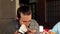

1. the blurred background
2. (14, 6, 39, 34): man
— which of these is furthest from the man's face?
the blurred background

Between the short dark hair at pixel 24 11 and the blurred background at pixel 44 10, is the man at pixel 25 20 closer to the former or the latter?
the short dark hair at pixel 24 11

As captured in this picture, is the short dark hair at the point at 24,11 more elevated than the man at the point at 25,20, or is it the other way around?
the short dark hair at the point at 24,11

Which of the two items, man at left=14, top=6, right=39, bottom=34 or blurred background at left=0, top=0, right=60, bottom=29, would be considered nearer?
man at left=14, top=6, right=39, bottom=34

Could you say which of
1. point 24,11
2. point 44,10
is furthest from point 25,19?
point 44,10

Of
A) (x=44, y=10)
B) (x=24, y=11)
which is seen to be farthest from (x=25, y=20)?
(x=44, y=10)

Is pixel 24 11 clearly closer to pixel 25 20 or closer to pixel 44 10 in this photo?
pixel 25 20

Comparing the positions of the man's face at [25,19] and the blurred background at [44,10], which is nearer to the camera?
the man's face at [25,19]

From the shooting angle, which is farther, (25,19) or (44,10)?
(44,10)

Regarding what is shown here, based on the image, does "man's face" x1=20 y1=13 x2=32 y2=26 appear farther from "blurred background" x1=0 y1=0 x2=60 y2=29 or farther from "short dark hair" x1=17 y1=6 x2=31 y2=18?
"blurred background" x1=0 y1=0 x2=60 y2=29

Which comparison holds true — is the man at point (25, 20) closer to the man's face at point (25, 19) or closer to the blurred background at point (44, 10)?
the man's face at point (25, 19)

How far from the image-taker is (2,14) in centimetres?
404

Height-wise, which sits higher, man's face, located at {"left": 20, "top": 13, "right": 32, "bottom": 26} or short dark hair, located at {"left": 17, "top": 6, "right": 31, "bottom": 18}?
short dark hair, located at {"left": 17, "top": 6, "right": 31, "bottom": 18}

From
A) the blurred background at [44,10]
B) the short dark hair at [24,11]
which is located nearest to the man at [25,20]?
the short dark hair at [24,11]

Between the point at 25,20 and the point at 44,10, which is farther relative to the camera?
the point at 44,10
